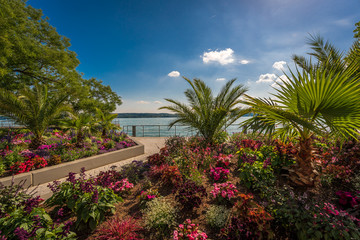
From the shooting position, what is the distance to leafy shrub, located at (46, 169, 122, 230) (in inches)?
101

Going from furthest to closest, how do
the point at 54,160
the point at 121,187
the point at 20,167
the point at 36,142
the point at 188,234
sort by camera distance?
the point at 36,142
the point at 54,160
the point at 20,167
the point at 121,187
the point at 188,234

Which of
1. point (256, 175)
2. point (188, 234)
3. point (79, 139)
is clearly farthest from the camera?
point (79, 139)

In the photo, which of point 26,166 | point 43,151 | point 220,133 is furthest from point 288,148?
point 43,151

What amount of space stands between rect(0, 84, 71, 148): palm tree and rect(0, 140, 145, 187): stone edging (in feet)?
8.88

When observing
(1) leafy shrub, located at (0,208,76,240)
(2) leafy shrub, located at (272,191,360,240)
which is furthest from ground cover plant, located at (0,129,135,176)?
(2) leafy shrub, located at (272,191,360,240)

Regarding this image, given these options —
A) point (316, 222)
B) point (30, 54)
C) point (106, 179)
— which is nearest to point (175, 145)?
point (106, 179)

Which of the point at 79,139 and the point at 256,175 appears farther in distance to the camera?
the point at 79,139

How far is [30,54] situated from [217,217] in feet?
51.7

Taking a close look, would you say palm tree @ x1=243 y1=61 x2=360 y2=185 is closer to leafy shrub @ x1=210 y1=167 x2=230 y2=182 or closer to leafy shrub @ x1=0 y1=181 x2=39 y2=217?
leafy shrub @ x1=210 y1=167 x2=230 y2=182

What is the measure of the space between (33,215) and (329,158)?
6.85 m

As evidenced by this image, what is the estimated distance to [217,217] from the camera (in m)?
2.65

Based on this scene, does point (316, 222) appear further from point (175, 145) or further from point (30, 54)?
point (30, 54)

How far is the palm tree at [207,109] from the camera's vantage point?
24.8 feet

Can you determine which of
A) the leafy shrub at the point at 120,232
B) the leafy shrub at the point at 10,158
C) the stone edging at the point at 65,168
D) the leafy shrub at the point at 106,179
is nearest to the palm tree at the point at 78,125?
the stone edging at the point at 65,168
